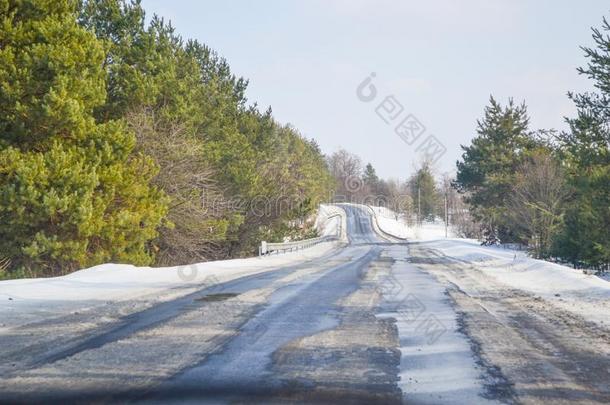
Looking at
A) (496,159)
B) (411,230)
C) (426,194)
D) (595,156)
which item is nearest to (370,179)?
(426,194)

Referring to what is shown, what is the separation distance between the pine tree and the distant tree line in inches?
1.9

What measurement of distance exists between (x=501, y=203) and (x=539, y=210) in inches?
485

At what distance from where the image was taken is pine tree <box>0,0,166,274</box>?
17266 millimetres

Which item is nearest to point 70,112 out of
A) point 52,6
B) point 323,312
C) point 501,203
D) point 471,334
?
point 52,6

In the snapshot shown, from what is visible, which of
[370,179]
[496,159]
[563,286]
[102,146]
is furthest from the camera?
[370,179]

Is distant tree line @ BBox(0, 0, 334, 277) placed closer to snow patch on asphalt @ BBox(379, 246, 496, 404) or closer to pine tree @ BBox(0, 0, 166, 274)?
pine tree @ BBox(0, 0, 166, 274)

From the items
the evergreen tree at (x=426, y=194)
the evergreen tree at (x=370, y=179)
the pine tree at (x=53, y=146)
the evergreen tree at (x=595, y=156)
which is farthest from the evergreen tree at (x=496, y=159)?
the evergreen tree at (x=370, y=179)

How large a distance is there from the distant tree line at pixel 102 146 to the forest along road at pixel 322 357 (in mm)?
10562

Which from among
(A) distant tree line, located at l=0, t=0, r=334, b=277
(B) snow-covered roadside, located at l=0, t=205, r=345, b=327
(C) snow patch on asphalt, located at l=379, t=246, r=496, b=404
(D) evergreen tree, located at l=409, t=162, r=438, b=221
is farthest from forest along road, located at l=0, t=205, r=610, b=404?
(D) evergreen tree, located at l=409, t=162, r=438, b=221

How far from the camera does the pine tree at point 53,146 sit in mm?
17266

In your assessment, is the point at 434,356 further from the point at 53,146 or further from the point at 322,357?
the point at 53,146

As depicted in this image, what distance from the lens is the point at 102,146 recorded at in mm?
19828

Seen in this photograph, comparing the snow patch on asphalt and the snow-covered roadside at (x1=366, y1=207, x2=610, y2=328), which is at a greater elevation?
the snow patch on asphalt

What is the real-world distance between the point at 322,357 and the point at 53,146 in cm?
1572
